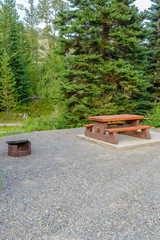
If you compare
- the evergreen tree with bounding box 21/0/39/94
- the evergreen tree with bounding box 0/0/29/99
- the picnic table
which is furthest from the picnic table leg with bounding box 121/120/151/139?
the evergreen tree with bounding box 21/0/39/94

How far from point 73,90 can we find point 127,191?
6.13 m

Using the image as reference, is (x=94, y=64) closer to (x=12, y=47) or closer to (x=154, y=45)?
(x=154, y=45)

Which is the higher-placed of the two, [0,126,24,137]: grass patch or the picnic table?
the picnic table

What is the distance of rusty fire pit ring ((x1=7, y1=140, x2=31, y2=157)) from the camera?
403 centimetres

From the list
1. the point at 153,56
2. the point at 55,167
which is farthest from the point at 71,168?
the point at 153,56

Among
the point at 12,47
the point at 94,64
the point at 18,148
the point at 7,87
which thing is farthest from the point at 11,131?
the point at 12,47

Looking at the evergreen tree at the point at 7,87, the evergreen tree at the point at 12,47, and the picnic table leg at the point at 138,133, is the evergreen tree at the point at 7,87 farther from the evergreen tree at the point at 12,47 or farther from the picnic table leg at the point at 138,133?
the picnic table leg at the point at 138,133

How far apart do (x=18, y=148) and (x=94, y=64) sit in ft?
18.8

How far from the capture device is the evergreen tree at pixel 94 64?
8281 mm

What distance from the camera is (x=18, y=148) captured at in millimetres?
4090

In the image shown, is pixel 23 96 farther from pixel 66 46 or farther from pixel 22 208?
pixel 22 208

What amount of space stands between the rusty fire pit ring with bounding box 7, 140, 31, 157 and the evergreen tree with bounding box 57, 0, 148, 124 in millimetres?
4223

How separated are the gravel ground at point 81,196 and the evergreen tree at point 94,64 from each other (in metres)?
4.59

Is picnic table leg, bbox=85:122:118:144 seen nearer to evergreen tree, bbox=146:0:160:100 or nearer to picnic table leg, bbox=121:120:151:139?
picnic table leg, bbox=121:120:151:139
